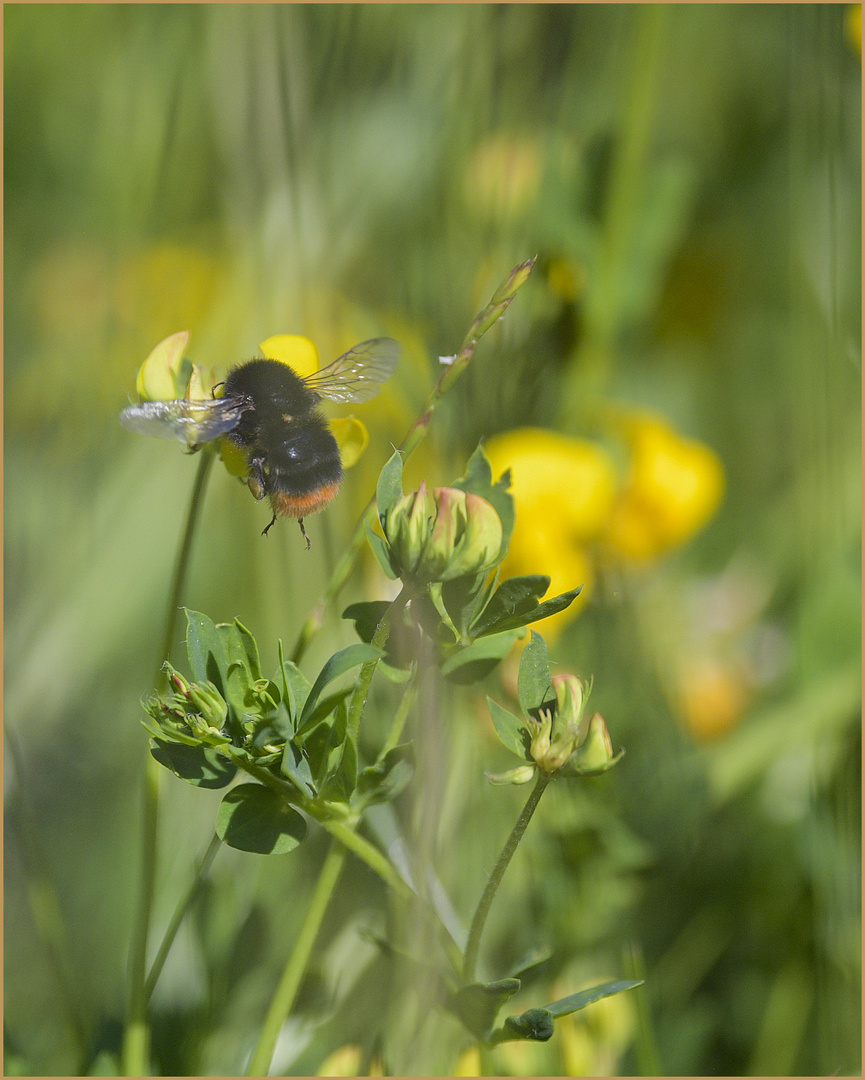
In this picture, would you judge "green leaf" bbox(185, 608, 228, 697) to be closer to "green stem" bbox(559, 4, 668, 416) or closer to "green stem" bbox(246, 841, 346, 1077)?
"green stem" bbox(246, 841, 346, 1077)

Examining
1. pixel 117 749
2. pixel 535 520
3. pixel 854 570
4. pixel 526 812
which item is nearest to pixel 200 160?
pixel 535 520

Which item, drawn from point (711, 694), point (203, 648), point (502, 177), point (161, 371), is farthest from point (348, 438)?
point (711, 694)

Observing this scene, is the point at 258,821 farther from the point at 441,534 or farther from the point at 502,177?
the point at 502,177

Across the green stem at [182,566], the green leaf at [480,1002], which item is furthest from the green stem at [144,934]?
the green leaf at [480,1002]

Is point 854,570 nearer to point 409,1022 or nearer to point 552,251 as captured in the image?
point 552,251

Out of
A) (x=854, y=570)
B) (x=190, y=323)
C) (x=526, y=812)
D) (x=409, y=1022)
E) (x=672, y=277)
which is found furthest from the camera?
(x=672, y=277)

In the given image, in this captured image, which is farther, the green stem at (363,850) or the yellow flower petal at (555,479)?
the yellow flower petal at (555,479)

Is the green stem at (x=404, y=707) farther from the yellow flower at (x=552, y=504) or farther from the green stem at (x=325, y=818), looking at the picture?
the yellow flower at (x=552, y=504)

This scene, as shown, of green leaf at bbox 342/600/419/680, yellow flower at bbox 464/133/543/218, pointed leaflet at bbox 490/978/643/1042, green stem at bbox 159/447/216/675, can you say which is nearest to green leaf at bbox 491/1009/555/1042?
pointed leaflet at bbox 490/978/643/1042
